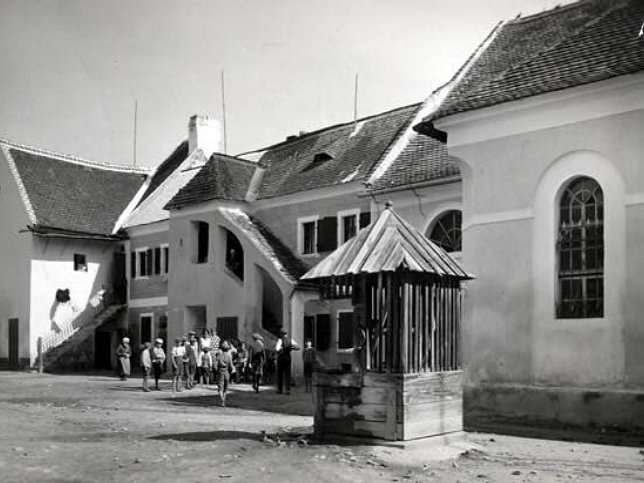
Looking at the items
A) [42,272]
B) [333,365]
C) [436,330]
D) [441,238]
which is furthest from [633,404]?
[42,272]

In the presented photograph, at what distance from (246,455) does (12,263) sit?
2993 centimetres

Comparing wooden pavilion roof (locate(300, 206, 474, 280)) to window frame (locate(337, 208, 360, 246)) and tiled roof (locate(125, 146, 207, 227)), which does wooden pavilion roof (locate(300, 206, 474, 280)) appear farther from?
tiled roof (locate(125, 146, 207, 227))

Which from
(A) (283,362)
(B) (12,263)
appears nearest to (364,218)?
(A) (283,362)

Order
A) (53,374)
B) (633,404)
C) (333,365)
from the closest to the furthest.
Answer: (633,404) → (333,365) → (53,374)

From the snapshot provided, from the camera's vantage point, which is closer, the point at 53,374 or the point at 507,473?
the point at 507,473

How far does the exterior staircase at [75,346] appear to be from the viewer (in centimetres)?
3666

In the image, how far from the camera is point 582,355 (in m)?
15.8

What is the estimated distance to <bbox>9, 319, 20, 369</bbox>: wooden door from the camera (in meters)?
37.4

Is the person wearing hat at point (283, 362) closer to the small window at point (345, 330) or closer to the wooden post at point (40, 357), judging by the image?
the small window at point (345, 330)

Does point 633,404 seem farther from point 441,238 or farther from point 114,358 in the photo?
point 114,358

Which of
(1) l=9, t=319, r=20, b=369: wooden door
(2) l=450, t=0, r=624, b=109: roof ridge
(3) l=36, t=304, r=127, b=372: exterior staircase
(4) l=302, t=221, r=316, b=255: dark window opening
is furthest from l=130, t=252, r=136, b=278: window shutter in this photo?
(2) l=450, t=0, r=624, b=109: roof ridge

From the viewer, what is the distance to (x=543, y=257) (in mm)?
16688

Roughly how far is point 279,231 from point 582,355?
17.8 metres

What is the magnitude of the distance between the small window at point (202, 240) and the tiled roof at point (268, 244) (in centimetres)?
207
